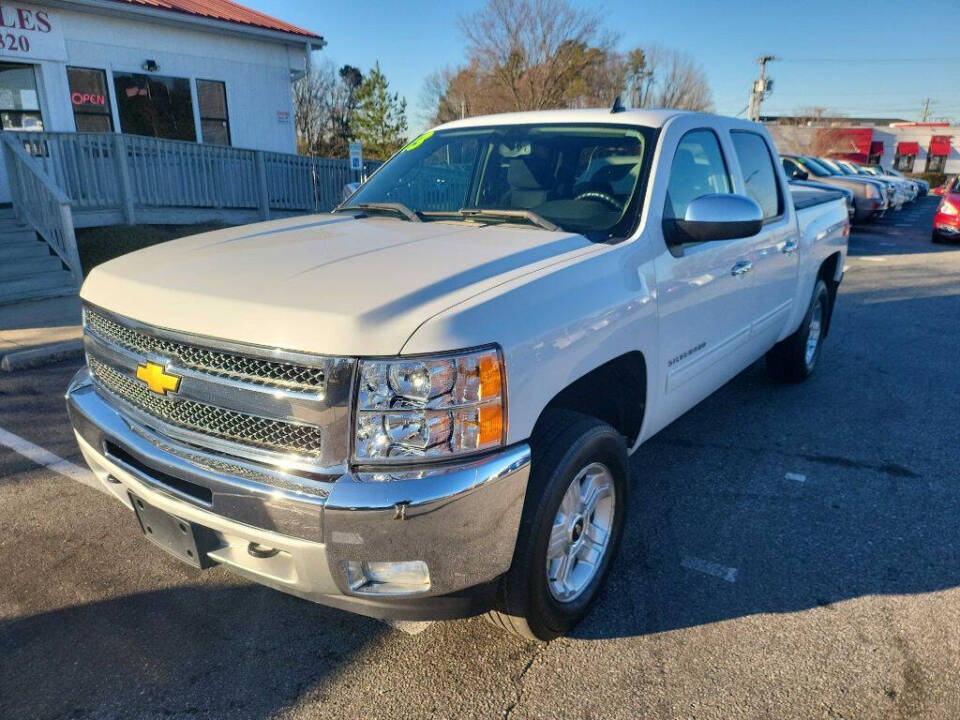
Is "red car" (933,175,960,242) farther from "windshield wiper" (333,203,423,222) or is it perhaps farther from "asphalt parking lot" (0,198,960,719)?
"windshield wiper" (333,203,423,222)

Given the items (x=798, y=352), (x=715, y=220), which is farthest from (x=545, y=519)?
(x=798, y=352)

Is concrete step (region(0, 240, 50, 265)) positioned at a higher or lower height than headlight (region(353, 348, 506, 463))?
lower

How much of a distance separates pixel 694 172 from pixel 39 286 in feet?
25.9

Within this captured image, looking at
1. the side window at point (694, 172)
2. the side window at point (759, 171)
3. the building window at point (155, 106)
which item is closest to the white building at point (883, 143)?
the building window at point (155, 106)

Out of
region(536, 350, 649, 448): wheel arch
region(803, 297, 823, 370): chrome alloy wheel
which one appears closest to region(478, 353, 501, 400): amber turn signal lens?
region(536, 350, 649, 448): wheel arch

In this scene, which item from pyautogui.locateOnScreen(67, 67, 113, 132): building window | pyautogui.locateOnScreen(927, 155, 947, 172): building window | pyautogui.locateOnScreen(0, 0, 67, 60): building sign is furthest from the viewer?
pyautogui.locateOnScreen(927, 155, 947, 172): building window

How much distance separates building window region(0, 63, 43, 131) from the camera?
11258 mm

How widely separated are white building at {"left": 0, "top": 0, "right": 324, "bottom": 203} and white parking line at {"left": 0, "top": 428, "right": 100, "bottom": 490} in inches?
335

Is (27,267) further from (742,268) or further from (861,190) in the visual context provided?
(861,190)

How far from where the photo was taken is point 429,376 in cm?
196

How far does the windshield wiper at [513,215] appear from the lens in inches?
117

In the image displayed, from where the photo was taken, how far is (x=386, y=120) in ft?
142

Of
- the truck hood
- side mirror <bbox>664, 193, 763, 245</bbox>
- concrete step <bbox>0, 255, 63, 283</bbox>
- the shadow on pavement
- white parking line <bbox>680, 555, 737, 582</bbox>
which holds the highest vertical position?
side mirror <bbox>664, 193, 763, 245</bbox>

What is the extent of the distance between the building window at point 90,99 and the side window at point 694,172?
39.1 ft
